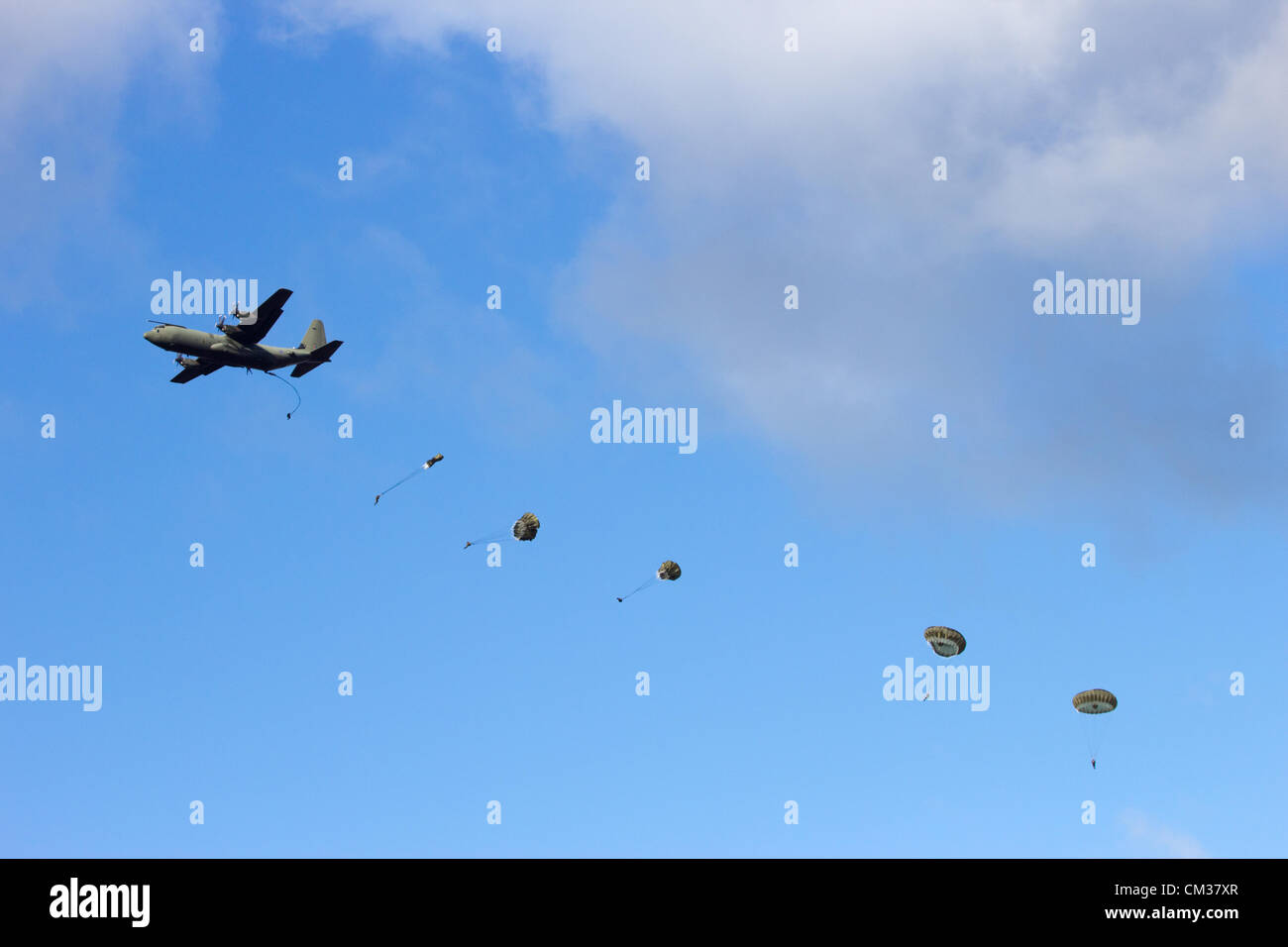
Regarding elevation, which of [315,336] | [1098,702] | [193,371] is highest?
[315,336]

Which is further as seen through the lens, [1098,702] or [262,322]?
[262,322]

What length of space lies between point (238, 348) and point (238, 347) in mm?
84

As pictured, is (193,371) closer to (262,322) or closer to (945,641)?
(262,322)

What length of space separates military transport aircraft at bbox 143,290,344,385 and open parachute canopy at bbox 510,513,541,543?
1025 inches

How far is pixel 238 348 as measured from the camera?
117m

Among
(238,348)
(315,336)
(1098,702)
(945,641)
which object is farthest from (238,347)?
(1098,702)

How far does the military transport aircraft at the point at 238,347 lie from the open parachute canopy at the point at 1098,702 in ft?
235

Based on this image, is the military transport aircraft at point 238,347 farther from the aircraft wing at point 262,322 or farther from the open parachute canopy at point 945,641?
the open parachute canopy at point 945,641

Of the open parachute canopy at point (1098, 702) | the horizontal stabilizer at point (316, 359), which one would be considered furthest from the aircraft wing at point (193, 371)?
the open parachute canopy at point (1098, 702)

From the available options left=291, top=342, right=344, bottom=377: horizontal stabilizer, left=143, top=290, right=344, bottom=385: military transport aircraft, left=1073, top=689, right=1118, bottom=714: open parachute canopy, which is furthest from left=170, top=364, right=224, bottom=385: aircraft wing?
left=1073, top=689, right=1118, bottom=714: open parachute canopy
